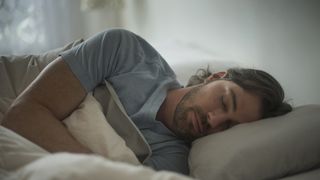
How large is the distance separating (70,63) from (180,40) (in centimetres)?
86

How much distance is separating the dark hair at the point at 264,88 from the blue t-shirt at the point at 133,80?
221mm

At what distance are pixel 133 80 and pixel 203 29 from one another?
2.09 feet

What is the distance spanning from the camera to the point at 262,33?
134 centimetres

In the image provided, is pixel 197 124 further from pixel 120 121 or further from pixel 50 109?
pixel 50 109

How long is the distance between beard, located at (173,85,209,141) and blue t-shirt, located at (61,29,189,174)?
0.03 meters

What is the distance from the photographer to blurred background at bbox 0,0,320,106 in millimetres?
1166

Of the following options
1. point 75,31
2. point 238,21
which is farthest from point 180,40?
point 75,31

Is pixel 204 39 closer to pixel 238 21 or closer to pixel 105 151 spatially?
pixel 238 21

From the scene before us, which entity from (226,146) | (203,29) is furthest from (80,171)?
(203,29)

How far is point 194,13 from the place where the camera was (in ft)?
5.89

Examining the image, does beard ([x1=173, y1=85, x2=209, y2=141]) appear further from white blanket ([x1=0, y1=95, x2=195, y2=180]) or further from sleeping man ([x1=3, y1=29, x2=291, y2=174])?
white blanket ([x1=0, y1=95, x2=195, y2=180])

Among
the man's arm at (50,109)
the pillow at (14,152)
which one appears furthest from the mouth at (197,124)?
the pillow at (14,152)

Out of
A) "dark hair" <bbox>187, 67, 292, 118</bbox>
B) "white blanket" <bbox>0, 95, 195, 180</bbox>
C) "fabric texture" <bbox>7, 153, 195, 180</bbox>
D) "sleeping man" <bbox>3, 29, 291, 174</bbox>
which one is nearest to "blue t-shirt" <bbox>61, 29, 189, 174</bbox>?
"sleeping man" <bbox>3, 29, 291, 174</bbox>

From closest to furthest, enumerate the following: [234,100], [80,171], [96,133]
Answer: [80,171] < [96,133] < [234,100]
